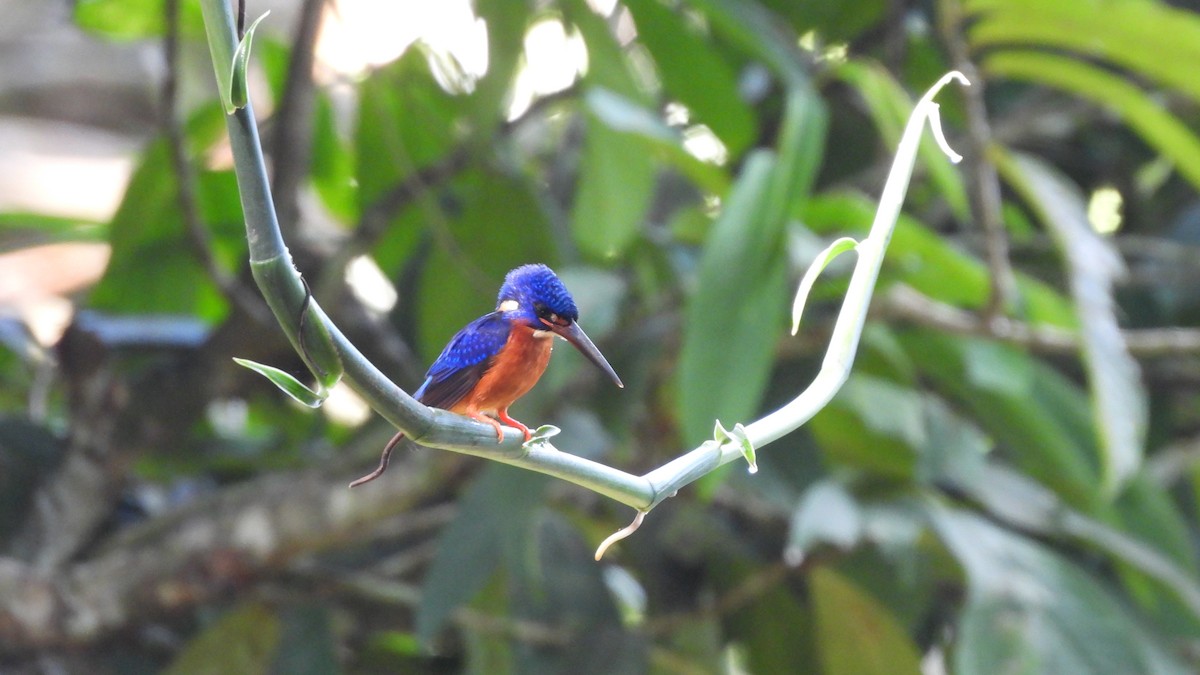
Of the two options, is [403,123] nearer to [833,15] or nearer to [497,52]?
[497,52]

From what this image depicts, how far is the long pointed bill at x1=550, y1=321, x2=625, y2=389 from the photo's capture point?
37 cm

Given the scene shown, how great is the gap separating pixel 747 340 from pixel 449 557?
0.53m

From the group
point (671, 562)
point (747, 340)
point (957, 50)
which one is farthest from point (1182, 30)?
point (671, 562)

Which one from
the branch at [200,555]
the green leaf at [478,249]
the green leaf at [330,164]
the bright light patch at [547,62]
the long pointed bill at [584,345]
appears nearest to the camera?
the long pointed bill at [584,345]

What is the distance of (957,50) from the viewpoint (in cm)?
182

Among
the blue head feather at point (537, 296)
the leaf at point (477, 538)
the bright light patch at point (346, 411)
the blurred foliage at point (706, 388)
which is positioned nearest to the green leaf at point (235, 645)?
the blurred foliage at point (706, 388)

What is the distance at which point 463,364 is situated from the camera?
1.52 feet

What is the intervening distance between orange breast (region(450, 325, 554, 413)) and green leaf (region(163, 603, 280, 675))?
1590mm

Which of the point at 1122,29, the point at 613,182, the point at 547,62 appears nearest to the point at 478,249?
the point at 613,182

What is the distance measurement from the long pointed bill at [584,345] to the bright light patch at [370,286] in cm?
130

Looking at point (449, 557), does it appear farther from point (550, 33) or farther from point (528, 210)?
point (550, 33)

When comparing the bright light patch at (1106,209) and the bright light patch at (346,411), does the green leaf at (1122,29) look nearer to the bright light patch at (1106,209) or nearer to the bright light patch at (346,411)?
the bright light patch at (1106,209)

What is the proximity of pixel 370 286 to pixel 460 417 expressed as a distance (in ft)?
4.54

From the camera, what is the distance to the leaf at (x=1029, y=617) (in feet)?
5.70
